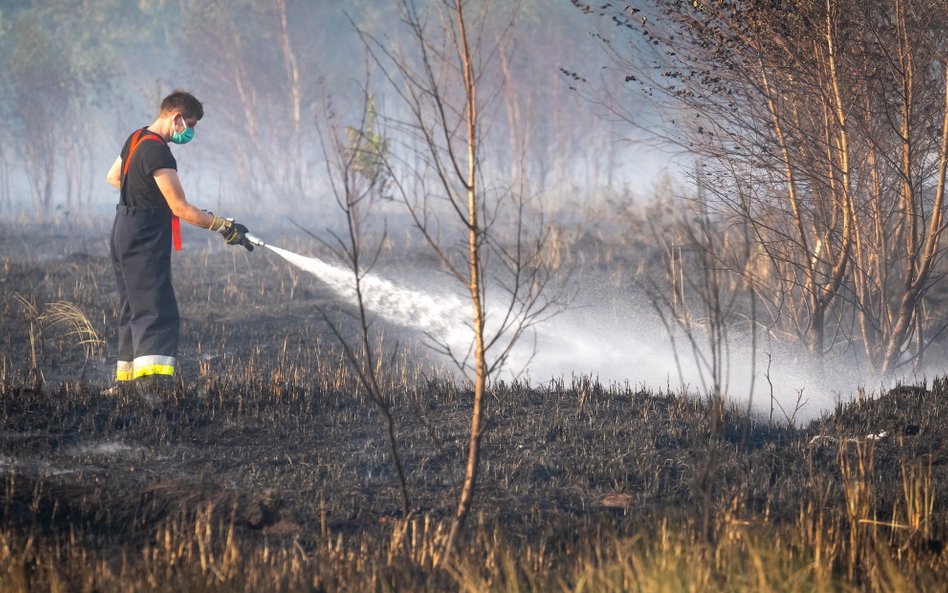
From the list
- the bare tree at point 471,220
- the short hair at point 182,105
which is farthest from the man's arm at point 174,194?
the bare tree at point 471,220

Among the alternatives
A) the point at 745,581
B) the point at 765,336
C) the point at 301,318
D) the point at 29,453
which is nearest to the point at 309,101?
the point at 301,318

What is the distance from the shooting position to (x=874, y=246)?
25.9ft

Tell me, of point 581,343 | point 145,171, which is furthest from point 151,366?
point 581,343

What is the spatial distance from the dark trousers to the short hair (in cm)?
72

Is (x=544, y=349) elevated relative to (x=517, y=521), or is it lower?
elevated

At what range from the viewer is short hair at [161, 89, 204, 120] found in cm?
646

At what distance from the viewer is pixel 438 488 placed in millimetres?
4977

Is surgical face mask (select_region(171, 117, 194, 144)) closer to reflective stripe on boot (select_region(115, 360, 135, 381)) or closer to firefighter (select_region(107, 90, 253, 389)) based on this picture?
firefighter (select_region(107, 90, 253, 389))

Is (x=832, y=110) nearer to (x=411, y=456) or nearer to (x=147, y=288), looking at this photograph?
(x=411, y=456)

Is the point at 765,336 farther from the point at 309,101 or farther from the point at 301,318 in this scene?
the point at 309,101

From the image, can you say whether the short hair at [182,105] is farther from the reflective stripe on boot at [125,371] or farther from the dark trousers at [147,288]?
the reflective stripe on boot at [125,371]

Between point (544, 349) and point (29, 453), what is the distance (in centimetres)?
604

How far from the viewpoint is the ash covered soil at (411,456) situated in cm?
439

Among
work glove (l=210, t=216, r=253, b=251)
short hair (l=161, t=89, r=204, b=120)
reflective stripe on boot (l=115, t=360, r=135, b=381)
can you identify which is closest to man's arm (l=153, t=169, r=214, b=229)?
work glove (l=210, t=216, r=253, b=251)
